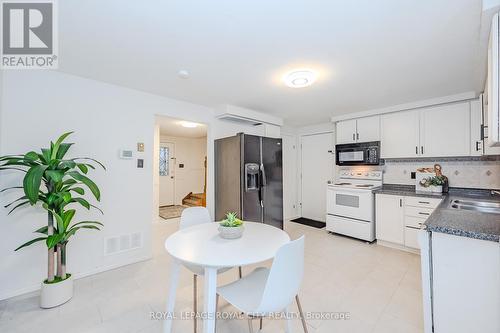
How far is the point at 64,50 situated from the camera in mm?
1866

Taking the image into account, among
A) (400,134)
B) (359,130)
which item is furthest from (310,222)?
(400,134)

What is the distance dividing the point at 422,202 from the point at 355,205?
0.89 metres

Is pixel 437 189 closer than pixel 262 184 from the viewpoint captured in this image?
Yes

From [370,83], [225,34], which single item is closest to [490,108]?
[370,83]

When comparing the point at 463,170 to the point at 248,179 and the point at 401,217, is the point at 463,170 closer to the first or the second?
the point at 401,217

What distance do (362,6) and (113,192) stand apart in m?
3.01

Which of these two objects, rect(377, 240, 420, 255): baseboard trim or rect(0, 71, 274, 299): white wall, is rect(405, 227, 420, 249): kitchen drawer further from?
rect(0, 71, 274, 299): white wall

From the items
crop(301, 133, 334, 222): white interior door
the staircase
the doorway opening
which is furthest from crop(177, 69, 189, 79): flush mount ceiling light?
the staircase

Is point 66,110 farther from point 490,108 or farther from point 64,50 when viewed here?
point 490,108

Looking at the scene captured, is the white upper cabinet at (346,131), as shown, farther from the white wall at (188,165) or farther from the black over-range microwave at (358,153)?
the white wall at (188,165)

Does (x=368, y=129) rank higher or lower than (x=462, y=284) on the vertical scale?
higher

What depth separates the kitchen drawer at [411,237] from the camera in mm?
2994

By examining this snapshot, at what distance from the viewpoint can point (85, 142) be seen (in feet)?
7.89

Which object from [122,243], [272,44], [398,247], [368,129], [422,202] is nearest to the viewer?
[272,44]
